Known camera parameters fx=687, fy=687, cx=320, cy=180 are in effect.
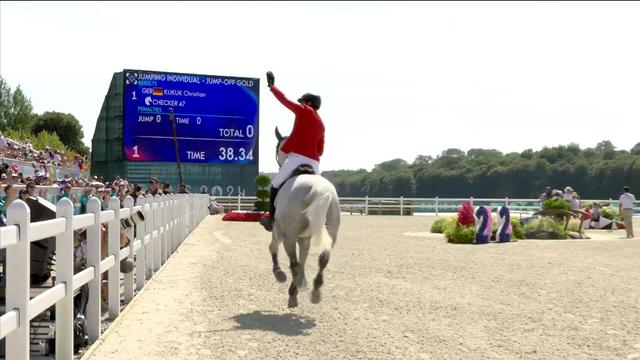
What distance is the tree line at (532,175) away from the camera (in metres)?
126

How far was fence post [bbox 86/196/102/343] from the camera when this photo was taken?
6.29 meters

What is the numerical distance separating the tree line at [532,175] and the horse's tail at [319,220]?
118m

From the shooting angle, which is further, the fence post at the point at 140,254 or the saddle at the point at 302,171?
the fence post at the point at 140,254

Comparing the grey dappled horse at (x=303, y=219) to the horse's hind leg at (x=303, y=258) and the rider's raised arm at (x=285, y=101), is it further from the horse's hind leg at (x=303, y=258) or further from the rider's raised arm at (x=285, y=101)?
the rider's raised arm at (x=285, y=101)

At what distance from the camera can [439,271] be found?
1207 centimetres

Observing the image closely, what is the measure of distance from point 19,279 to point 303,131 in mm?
4716

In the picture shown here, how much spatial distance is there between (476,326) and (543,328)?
0.68 metres

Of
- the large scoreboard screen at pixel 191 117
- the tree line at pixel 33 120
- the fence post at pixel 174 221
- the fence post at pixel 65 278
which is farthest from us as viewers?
the tree line at pixel 33 120

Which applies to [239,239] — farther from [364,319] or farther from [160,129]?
[160,129]

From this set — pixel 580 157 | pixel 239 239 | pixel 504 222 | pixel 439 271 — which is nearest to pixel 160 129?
pixel 239 239

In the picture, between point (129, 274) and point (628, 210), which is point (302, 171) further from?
point (628, 210)

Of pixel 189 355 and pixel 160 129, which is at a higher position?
pixel 160 129

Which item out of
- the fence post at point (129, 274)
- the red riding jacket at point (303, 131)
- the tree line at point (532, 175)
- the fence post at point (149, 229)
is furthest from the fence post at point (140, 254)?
the tree line at point (532, 175)

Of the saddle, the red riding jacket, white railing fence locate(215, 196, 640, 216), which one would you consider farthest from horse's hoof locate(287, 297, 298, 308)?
white railing fence locate(215, 196, 640, 216)
